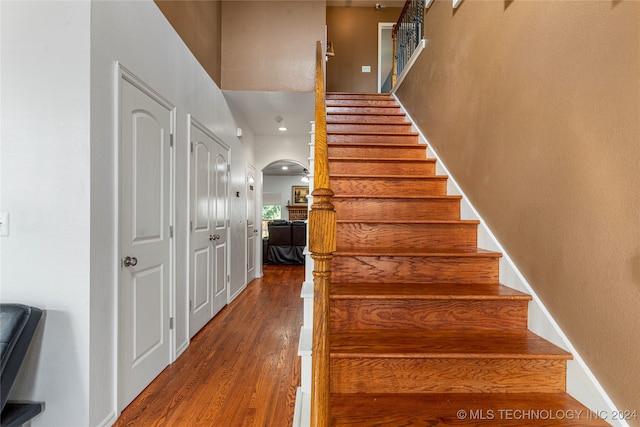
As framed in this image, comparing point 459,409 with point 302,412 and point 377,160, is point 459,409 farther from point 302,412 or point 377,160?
point 377,160

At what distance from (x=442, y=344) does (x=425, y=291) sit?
10.8 inches

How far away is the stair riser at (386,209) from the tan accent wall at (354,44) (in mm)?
4981

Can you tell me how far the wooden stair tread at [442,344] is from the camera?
130 centimetres

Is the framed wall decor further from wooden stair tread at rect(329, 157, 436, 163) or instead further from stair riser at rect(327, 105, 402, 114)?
wooden stair tread at rect(329, 157, 436, 163)

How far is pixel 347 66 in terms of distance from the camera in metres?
6.59

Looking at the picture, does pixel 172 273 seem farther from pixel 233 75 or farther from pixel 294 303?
pixel 233 75

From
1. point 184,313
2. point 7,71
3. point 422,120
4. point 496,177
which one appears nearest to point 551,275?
point 496,177

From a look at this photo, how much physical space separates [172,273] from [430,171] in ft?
7.46

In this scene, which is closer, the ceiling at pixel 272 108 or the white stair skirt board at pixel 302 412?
the white stair skirt board at pixel 302 412

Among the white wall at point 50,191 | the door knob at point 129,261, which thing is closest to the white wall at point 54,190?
the white wall at point 50,191

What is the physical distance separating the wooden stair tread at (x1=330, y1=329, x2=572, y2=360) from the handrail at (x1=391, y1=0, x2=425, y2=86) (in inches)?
130

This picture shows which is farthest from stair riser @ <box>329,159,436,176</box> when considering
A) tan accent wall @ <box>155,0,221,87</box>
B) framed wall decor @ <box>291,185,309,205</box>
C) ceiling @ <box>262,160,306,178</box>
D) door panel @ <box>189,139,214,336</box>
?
framed wall decor @ <box>291,185,309,205</box>

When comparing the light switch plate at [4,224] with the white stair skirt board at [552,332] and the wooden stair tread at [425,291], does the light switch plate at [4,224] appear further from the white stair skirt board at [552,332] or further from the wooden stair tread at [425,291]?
the white stair skirt board at [552,332]

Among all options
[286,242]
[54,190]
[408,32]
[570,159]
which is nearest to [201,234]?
[54,190]
